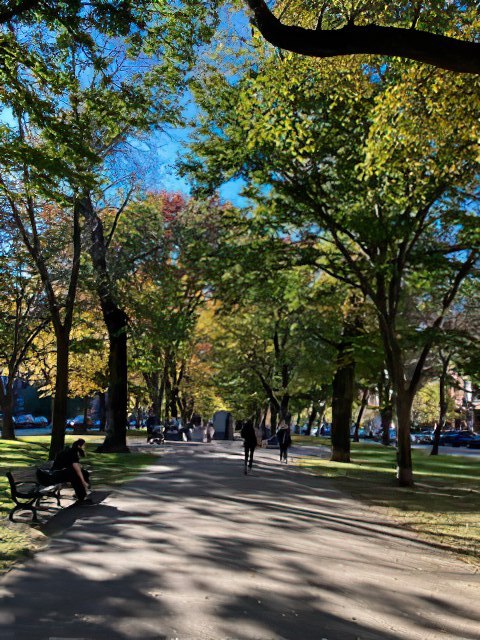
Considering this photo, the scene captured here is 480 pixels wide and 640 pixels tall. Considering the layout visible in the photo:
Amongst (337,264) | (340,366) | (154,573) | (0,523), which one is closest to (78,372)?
(340,366)

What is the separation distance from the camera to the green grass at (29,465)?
7055 millimetres

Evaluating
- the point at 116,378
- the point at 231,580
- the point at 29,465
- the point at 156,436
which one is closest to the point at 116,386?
the point at 116,378

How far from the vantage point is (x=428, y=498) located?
14141 millimetres

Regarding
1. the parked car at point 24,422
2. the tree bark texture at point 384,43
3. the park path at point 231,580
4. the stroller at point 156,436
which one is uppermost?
the tree bark texture at point 384,43

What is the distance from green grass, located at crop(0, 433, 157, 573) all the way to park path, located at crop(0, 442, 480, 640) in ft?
0.94

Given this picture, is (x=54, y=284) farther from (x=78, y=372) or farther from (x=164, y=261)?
(x=78, y=372)

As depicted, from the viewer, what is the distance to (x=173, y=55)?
11516mm

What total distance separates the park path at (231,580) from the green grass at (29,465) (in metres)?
0.29

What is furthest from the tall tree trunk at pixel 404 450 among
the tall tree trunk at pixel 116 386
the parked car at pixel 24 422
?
the parked car at pixel 24 422

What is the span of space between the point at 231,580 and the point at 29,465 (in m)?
13.5

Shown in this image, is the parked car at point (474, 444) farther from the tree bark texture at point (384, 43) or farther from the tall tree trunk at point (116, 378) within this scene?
the tree bark texture at point (384, 43)

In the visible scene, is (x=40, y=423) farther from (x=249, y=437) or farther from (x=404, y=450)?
(x=404, y=450)

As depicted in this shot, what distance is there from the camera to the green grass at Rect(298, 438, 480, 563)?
9570mm

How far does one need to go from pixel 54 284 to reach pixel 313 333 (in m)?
10.5
